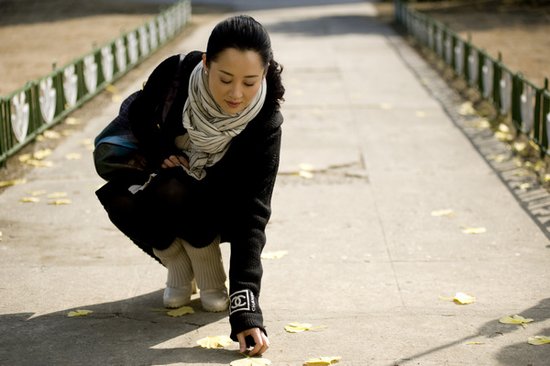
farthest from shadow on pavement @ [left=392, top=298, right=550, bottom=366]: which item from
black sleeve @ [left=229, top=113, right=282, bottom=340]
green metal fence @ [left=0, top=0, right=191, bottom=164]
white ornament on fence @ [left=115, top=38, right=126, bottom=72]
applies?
white ornament on fence @ [left=115, top=38, right=126, bottom=72]

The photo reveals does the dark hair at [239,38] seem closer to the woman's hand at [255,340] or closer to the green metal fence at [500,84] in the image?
the woman's hand at [255,340]

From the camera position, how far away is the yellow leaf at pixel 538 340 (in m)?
4.56

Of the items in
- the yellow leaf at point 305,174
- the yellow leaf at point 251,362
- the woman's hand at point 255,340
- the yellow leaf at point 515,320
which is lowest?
the yellow leaf at point 305,174

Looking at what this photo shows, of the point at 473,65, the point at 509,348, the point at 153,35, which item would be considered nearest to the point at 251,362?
the point at 509,348

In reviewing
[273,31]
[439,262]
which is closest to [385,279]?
[439,262]

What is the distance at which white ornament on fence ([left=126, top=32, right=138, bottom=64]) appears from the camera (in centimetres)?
1565

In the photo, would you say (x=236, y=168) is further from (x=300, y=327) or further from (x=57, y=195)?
(x=57, y=195)

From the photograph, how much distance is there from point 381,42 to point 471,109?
324 inches

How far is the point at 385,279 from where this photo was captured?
5.67m

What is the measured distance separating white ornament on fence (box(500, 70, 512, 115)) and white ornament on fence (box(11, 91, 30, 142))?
16.0 ft

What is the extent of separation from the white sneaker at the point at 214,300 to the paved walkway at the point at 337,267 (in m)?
0.05

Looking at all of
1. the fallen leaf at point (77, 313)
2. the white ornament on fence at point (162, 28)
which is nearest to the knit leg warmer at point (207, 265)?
the fallen leaf at point (77, 313)

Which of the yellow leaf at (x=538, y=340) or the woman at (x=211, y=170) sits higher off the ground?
the woman at (x=211, y=170)

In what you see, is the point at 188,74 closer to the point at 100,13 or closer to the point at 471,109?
the point at 471,109
